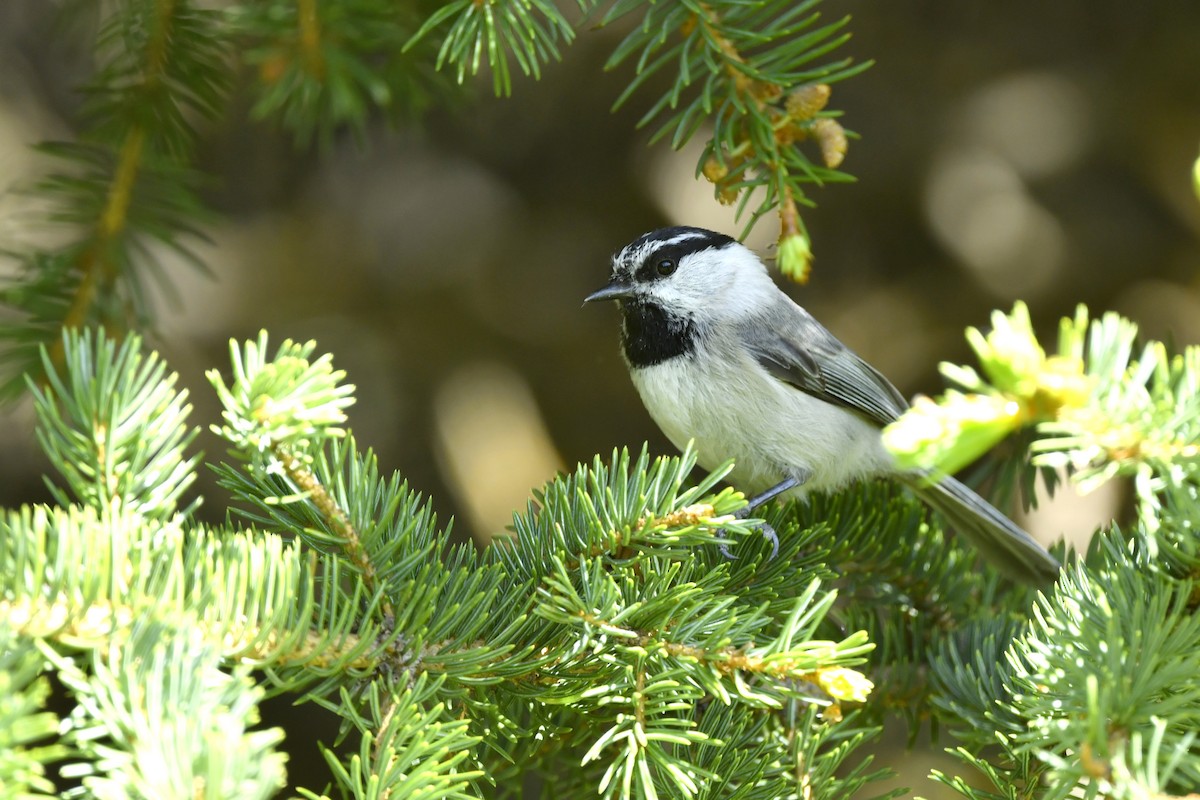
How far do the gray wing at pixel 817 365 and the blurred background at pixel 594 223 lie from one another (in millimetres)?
461

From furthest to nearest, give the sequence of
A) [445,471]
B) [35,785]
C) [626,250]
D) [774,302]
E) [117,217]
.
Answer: [445,471], [774,302], [626,250], [117,217], [35,785]

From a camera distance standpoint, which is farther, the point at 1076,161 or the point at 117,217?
the point at 1076,161

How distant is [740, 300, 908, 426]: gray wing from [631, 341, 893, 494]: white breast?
42mm

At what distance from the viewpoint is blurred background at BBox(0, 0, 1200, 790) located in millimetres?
2779

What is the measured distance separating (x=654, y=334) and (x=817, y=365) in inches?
16.5

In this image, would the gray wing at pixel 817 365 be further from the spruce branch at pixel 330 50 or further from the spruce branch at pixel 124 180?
the spruce branch at pixel 124 180

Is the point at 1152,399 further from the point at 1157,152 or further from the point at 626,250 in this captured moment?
the point at 1157,152

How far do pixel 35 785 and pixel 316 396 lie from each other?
40 cm

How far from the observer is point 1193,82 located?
2.75 meters

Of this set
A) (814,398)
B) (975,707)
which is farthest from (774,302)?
(975,707)

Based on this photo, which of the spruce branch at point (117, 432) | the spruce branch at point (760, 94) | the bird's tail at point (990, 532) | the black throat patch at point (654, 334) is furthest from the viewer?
the black throat patch at point (654, 334)

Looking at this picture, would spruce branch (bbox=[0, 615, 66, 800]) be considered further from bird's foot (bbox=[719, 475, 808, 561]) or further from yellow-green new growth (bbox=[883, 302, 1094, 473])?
bird's foot (bbox=[719, 475, 808, 561])

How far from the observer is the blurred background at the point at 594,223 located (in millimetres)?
2779

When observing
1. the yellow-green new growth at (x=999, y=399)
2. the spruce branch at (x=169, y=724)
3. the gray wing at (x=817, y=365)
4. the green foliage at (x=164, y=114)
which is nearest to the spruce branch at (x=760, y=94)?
the green foliage at (x=164, y=114)
